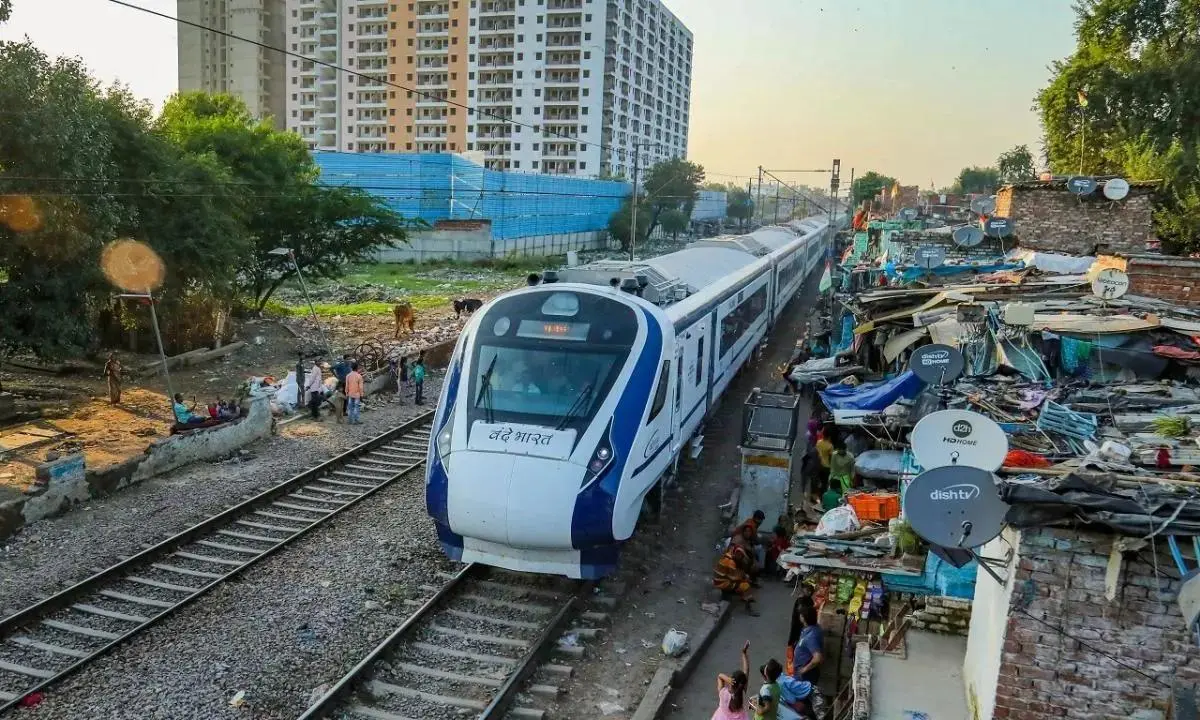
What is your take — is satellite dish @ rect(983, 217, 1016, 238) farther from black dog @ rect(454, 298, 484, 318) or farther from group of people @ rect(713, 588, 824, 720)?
group of people @ rect(713, 588, 824, 720)

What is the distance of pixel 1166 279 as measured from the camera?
1259cm

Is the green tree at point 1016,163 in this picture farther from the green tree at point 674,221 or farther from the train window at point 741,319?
the train window at point 741,319

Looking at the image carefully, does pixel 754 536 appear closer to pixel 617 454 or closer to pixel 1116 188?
pixel 617 454

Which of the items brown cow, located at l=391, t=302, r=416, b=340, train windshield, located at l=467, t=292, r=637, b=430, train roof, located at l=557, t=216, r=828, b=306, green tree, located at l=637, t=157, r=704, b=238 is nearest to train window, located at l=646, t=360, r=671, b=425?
train windshield, located at l=467, t=292, r=637, b=430

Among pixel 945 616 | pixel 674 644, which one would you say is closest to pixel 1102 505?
pixel 945 616

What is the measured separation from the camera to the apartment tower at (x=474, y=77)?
8075 centimetres

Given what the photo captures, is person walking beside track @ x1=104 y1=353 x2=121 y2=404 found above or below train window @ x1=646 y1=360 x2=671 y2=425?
below

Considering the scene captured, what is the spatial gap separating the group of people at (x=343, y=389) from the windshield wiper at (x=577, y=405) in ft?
27.0

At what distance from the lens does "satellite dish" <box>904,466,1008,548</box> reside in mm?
4867

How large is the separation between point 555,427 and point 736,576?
2.68 m

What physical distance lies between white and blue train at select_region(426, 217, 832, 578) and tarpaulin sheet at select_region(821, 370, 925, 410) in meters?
1.91

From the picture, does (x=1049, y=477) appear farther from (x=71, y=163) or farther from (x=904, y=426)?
(x=71, y=163)

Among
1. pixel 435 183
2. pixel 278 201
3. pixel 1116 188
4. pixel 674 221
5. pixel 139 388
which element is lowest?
pixel 139 388

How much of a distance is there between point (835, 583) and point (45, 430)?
13484 millimetres
